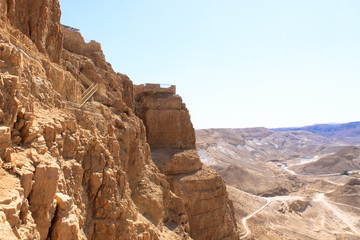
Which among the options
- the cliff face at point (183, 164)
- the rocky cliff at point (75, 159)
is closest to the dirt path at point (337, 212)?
the cliff face at point (183, 164)

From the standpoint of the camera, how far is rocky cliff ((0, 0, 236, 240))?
8.25 m

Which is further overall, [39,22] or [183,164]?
[183,164]

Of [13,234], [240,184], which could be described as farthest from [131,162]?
[240,184]

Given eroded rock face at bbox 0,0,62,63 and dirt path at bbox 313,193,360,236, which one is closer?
eroded rock face at bbox 0,0,62,63

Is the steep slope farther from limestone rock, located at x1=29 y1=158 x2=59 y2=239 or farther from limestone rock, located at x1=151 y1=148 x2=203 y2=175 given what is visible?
limestone rock, located at x1=29 y1=158 x2=59 y2=239

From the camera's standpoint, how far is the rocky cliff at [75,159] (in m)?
8.25

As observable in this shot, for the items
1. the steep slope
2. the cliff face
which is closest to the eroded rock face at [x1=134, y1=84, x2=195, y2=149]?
the cliff face

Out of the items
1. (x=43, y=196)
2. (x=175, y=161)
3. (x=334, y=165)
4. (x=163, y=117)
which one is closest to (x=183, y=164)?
(x=175, y=161)

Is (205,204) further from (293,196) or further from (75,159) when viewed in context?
(293,196)

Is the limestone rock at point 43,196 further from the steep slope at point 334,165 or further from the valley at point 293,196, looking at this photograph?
the steep slope at point 334,165

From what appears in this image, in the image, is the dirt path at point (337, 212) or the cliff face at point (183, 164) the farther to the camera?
the dirt path at point (337, 212)

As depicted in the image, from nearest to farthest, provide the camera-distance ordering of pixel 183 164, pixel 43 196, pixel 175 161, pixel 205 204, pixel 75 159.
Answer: pixel 43 196
pixel 75 159
pixel 205 204
pixel 175 161
pixel 183 164

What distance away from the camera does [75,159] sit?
1216 centimetres

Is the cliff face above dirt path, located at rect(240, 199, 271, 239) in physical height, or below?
above
